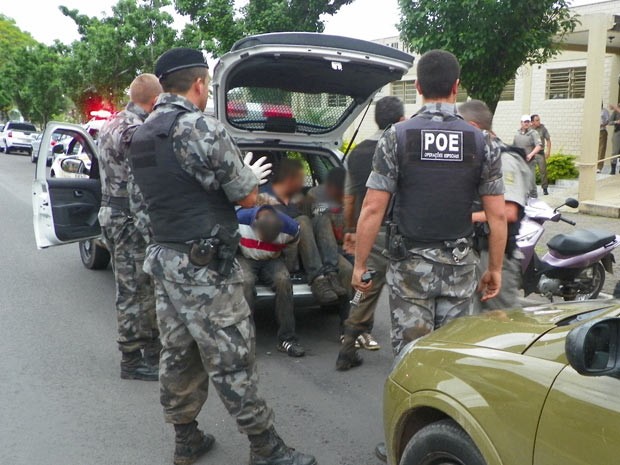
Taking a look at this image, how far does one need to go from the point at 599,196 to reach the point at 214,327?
10.5m

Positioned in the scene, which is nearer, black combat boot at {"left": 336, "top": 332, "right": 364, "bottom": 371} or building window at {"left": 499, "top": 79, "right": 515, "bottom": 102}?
black combat boot at {"left": 336, "top": 332, "right": 364, "bottom": 371}

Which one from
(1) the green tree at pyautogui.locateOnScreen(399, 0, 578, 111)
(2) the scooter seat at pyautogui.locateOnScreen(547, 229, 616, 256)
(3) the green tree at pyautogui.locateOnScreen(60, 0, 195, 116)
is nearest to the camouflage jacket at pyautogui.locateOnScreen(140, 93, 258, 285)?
(2) the scooter seat at pyautogui.locateOnScreen(547, 229, 616, 256)

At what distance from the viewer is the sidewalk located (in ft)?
34.9

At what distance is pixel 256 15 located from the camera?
1379cm

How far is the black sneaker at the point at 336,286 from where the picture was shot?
5.09 meters

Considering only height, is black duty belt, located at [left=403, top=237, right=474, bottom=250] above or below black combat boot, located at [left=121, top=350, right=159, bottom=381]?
above

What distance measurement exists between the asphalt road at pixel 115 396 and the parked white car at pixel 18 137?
29028mm

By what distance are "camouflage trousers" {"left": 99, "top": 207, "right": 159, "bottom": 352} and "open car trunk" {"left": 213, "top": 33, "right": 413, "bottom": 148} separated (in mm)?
1268

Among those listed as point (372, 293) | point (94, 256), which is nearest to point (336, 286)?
point (372, 293)

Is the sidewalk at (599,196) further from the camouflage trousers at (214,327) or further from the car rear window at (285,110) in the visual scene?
the camouflage trousers at (214,327)

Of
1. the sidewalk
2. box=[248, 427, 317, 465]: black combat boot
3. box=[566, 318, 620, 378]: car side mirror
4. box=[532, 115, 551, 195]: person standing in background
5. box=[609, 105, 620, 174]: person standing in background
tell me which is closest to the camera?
box=[566, 318, 620, 378]: car side mirror

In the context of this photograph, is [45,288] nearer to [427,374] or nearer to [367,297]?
[367,297]

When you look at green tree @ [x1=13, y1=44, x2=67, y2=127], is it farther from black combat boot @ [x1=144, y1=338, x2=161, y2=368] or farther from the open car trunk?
black combat boot @ [x1=144, y1=338, x2=161, y2=368]

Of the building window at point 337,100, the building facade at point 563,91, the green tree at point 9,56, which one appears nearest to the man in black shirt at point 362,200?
the building window at point 337,100
